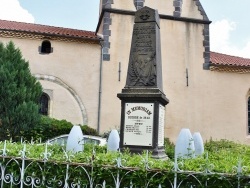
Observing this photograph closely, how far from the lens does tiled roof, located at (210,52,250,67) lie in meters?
18.4

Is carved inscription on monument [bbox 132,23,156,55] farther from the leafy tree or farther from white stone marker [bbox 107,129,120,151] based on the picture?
the leafy tree

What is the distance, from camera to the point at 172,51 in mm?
18125

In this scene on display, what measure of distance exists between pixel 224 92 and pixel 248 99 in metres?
1.83

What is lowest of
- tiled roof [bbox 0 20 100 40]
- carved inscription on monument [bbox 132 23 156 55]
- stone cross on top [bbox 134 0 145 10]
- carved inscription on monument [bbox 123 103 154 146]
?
carved inscription on monument [bbox 123 103 154 146]

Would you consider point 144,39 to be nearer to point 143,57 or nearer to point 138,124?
point 143,57

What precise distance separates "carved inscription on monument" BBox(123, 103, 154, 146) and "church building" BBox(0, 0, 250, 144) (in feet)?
32.8

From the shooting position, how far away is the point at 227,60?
19.1 m

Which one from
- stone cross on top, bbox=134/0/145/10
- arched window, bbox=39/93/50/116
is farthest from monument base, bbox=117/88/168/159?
stone cross on top, bbox=134/0/145/10

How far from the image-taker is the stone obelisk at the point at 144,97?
639 centimetres

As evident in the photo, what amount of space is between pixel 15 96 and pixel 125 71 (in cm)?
611

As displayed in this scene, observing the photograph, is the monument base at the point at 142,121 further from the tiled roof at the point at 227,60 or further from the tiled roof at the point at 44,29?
the tiled roof at the point at 227,60

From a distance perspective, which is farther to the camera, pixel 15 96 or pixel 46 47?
pixel 46 47

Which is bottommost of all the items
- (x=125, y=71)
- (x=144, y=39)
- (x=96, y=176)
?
(x=96, y=176)

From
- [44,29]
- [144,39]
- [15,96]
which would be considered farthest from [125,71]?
[144,39]
